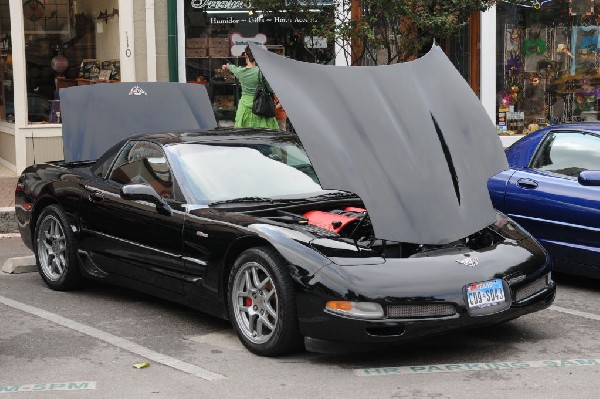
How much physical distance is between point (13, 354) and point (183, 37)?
33.2 ft

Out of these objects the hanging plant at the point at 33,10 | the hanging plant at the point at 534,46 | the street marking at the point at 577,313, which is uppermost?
the hanging plant at the point at 33,10

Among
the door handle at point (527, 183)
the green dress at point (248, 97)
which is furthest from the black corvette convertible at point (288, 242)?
the green dress at point (248, 97)

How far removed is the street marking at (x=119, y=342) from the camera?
6.02 metres

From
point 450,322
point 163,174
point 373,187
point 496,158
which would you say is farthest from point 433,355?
point 163,174

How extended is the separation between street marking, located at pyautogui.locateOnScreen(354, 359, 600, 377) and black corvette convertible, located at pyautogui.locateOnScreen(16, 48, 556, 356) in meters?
0.18

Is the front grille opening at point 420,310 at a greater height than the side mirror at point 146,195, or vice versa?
the side mirror at point 146,195

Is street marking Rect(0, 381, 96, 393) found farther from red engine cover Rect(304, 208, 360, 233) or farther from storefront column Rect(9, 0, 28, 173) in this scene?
storefront column Rect(9, 0, 28, 173)

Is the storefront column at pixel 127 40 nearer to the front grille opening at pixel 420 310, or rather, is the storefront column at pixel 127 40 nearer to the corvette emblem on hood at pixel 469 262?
the corvette emblem on hood at pixel 469 262

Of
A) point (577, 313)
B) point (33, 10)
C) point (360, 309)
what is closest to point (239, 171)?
point (360, 309)

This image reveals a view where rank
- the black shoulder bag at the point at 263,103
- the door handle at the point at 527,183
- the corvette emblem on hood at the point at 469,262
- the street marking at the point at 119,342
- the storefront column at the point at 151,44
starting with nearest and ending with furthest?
the street marking at the point at 119,342 < the corvette emblem on hood at the point at 469,262 < the door handle at the point at 527,183 < the black shoulder bag at the point at 263,103 < the storefront column at the point at 151,44

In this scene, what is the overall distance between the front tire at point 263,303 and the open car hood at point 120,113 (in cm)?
311

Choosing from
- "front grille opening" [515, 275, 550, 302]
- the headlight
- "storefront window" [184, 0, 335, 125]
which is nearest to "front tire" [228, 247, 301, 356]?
the headlight

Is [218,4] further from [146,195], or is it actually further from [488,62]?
[146,195]

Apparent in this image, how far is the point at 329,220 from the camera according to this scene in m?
6.77
